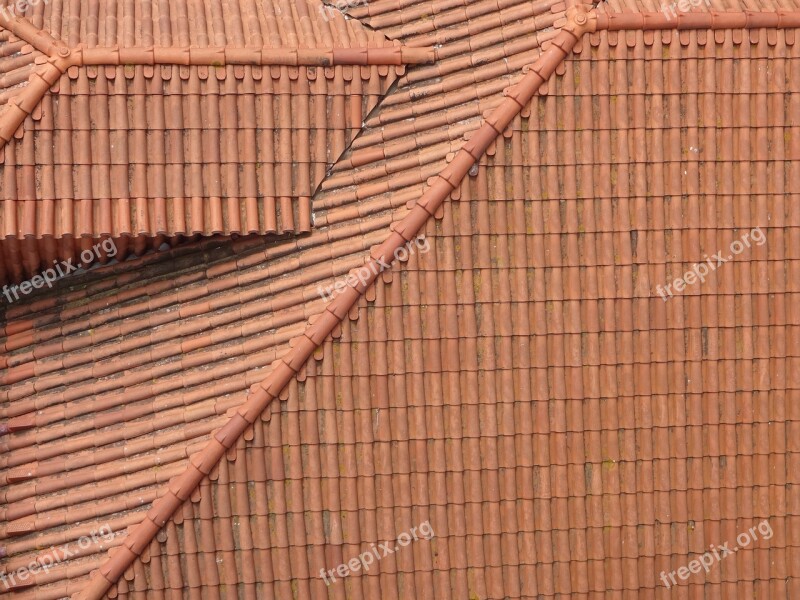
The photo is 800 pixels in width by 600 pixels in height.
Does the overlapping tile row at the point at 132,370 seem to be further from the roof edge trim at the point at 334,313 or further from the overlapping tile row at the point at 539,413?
the overlapping tile row at the point at 539,413

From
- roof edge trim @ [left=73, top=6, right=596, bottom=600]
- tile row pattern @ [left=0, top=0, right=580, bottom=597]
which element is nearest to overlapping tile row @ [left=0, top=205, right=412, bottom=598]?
tile row pattern @ [left=0, top=0, right=580, bottom=597]

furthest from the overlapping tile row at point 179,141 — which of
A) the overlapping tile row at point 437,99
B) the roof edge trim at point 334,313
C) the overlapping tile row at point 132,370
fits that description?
the roof edge trim at point 334,313

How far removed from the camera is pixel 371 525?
11258 mm

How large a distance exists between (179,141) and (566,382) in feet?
19.1

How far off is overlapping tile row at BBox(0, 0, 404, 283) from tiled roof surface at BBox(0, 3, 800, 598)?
0.50 metres

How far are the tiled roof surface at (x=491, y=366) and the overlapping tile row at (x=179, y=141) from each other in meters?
0.50

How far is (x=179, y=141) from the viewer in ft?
36.2

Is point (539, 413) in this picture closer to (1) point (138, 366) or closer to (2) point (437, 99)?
(2) point (437, 99)

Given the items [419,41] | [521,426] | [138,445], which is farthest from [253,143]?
[521,426]

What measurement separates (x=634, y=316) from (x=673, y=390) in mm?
1110

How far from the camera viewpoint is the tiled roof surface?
11047 mm

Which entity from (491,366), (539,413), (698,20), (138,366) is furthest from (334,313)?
(698,20)

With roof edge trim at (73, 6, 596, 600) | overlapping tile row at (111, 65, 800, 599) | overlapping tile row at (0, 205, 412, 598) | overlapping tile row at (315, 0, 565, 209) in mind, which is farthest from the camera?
overlapping tile row at (315, 0, 565, 209)

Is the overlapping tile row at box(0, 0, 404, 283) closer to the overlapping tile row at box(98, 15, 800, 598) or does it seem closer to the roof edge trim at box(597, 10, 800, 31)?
the overlapping tile row at box(98, 15, 800, 598)
